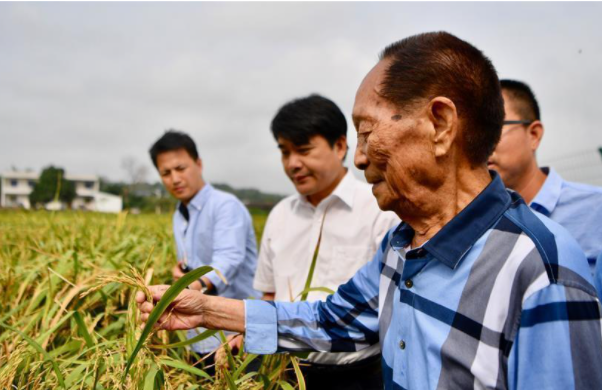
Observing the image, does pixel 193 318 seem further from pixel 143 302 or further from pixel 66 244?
pixel 66 244

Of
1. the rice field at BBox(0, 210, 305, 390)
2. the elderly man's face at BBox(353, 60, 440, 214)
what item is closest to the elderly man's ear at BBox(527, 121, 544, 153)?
the elderly man's face at BBox(353, 60, 440, 214)

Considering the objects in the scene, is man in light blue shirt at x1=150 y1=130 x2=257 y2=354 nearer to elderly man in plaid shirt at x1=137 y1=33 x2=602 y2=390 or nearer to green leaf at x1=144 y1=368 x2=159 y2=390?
green leaf at x1=144 y1=368 x2=159 y2=390

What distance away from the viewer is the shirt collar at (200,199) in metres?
3.12

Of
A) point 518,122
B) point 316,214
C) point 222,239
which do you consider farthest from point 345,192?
point 222,239

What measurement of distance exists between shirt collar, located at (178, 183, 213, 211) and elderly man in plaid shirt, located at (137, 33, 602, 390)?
194 centimetres

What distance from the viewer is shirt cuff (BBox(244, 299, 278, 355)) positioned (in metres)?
1.26

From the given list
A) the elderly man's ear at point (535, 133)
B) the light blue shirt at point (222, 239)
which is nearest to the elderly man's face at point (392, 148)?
the elderly man's ear at point (535, 133)

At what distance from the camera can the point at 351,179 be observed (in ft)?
7.52

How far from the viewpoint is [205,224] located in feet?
9.78

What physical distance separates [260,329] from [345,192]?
1049mm

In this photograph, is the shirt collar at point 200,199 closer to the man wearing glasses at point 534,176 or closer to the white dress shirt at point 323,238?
the white dress shirt at point 323,238

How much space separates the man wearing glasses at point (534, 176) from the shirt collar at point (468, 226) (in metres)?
1.04

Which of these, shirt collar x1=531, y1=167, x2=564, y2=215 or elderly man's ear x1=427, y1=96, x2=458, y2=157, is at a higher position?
elderly man's ear x1=427, y1=96, x2=458, y2=157

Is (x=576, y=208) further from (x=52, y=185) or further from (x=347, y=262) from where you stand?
(x=52, y=185)
